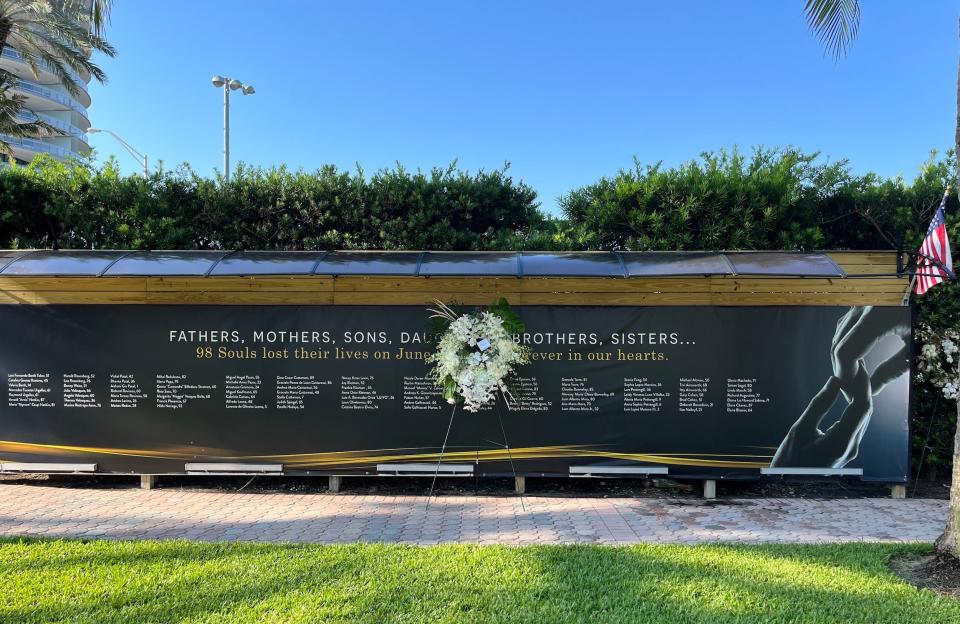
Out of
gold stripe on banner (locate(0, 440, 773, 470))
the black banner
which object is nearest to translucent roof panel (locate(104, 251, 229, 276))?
the black banner

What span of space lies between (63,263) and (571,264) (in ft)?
20.1

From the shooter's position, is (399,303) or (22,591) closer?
(22,591)

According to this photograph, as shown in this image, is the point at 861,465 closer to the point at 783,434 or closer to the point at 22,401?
the point at 783,434

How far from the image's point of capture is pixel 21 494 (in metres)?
6.63

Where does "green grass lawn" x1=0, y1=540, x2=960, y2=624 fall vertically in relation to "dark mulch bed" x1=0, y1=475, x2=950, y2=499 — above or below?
above

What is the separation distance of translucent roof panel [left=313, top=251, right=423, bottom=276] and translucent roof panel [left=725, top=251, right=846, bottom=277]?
383 centimetres

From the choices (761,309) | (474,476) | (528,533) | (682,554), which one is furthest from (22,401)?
(761,309)

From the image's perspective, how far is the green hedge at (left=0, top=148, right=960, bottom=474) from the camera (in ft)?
26.3

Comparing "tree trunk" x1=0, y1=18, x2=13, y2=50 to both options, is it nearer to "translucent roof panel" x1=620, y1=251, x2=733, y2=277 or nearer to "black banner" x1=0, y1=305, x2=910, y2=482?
"black banner" x1=0, y1=305, x2=910, y2=482

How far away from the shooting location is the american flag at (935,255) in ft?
18.6

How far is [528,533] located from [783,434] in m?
3.48

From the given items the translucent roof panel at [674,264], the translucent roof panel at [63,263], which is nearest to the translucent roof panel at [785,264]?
the translucent roof panel at [674,264]

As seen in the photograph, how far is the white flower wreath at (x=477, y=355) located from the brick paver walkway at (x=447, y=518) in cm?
133

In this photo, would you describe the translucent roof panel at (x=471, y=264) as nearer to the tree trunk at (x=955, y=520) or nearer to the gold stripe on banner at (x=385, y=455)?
the gold stripe on banner at (x=385, y=455)
